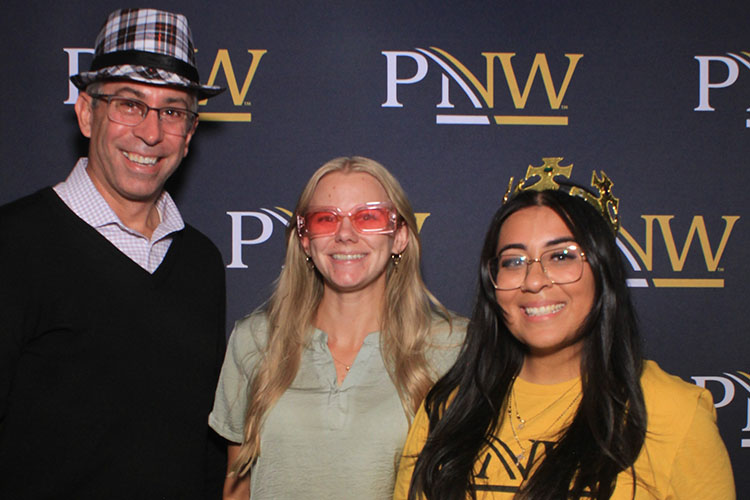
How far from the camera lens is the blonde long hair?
1600 millimetres

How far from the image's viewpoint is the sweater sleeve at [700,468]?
114 cm

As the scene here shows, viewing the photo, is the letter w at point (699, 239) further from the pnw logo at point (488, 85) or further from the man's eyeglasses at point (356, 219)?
the man's eyeglasses at point (356, 219)

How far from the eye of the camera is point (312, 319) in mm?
1791

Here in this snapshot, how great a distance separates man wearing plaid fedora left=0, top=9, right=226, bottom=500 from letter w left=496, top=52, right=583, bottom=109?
101cm

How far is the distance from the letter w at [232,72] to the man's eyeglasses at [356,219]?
68 centimetres

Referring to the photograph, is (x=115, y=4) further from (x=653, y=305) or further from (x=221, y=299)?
(x=653, y=305)

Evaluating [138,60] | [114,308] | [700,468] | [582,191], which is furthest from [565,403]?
Answer: [138,60]

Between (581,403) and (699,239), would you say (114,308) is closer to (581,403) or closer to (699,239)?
(581,403)

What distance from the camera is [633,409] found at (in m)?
1.23

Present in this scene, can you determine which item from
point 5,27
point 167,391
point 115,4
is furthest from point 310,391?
point 5,27

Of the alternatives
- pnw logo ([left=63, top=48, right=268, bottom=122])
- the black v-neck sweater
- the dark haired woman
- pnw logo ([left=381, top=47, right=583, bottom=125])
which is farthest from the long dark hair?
pnw logo ([left=63, top=48, right=268, bottom=122])

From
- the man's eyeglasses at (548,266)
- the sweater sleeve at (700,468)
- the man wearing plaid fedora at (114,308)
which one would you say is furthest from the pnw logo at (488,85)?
the sweater sleeve at (700,468)

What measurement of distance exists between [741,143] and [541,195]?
4.12 ft

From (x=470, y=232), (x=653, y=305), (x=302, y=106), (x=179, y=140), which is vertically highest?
(x=302, y=106)
